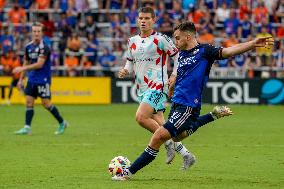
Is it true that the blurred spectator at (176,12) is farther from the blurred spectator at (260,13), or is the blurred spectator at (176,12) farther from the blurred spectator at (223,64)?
the blurred spectator at (260,13)

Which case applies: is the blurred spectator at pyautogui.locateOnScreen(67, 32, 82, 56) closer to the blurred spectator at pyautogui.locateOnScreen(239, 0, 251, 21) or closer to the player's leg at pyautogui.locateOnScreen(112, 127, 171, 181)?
the blurred spectator at pyautogui.locateOnScreen(239, 0, 251, 21)

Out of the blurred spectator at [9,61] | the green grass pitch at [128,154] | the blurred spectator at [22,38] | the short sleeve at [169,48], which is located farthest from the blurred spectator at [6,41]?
the short sleeve at [169,48]

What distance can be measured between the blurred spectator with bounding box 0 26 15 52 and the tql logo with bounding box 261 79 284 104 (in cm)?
1050

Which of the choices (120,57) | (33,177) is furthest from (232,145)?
(120,57)

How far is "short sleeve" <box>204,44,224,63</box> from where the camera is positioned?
10.5 meters

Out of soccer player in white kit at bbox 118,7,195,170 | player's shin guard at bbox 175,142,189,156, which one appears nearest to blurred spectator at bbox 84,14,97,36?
soccer player in white kit at bbox 118,7,195,170

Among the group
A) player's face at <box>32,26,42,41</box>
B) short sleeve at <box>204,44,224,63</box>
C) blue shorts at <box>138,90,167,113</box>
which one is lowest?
blue shorts at <box>138,90,167,113</box>

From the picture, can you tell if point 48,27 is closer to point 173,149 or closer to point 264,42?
point 173,149

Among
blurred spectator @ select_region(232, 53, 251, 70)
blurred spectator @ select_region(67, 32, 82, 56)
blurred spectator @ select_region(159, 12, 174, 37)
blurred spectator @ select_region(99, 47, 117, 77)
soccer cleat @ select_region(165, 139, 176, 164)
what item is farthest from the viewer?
blurred spectator @ select_region(67, 32, 82, 56)

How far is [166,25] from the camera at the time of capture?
3097 cm

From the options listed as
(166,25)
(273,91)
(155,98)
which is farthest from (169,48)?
(166,25)

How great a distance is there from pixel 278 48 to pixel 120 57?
641 cm

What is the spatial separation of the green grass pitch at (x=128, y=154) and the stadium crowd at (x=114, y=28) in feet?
23.2

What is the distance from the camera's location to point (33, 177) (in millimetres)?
10977
